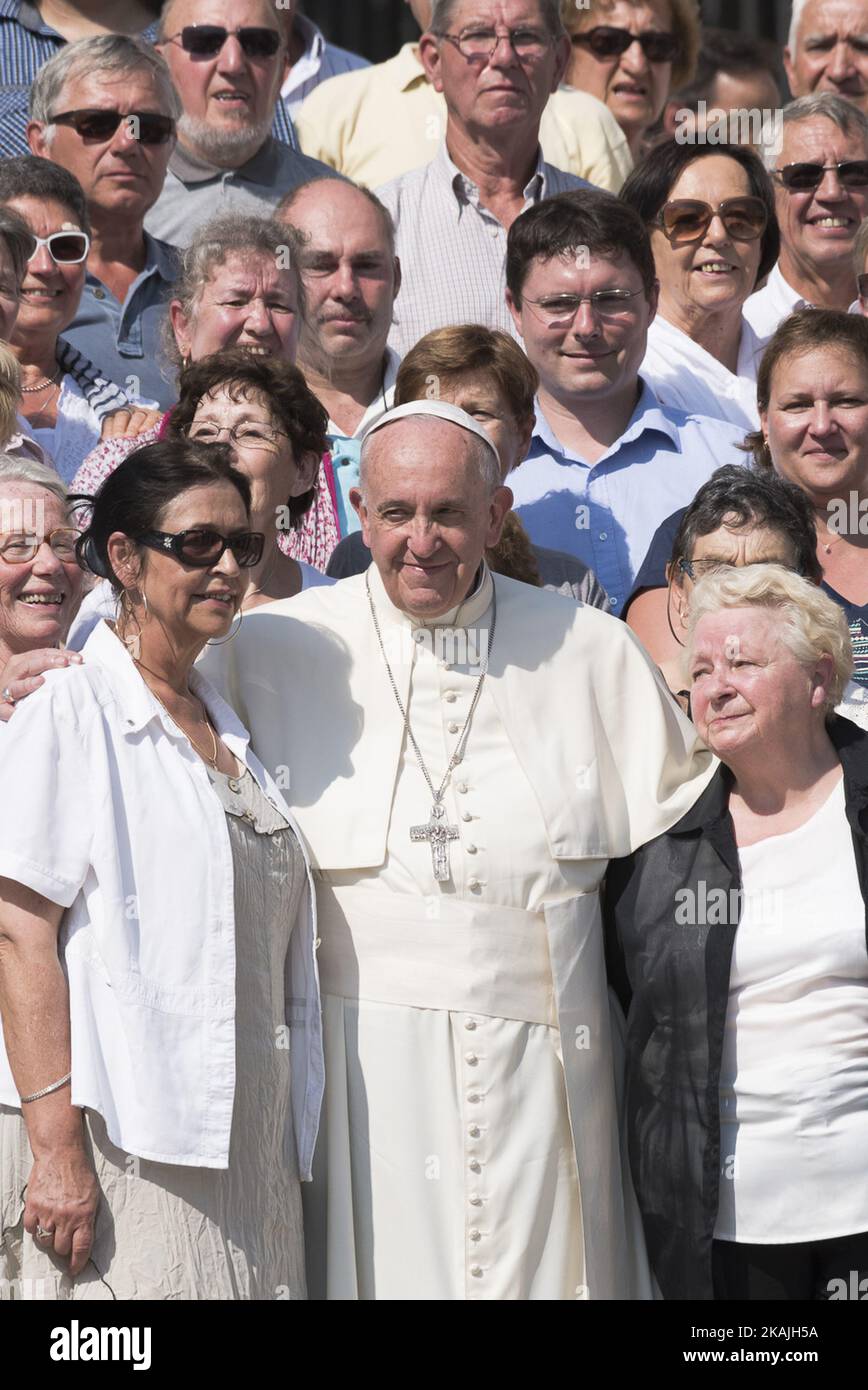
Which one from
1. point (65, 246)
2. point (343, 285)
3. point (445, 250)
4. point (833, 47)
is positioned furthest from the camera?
point (833, 47)

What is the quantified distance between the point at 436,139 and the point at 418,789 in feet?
12.4

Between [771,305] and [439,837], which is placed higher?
[771,305]

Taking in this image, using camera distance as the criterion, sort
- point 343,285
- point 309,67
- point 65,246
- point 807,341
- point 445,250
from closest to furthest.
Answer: point 807,341 → point 65,246 → point 343,285 → point 445,250 → point 309,67

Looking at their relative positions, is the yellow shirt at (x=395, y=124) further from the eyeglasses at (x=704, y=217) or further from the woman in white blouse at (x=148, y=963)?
the woman in white blouse at (x=148, y=963)

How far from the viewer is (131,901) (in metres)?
4.25

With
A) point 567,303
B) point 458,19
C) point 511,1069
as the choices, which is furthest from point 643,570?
point 458,19

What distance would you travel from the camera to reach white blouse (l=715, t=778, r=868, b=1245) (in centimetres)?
450

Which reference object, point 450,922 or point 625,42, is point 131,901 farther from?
point 625,42

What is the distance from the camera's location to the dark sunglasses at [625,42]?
852 cm

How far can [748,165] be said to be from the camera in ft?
23.4

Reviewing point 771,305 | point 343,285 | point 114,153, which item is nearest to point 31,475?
point 343,285

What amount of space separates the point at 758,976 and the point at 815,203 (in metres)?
3.76

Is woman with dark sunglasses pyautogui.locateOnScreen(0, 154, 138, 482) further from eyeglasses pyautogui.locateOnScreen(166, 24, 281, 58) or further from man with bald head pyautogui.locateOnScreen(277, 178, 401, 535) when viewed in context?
eyeglasses pyautogui.locateOnScreen(166, 24, 281, 58)
